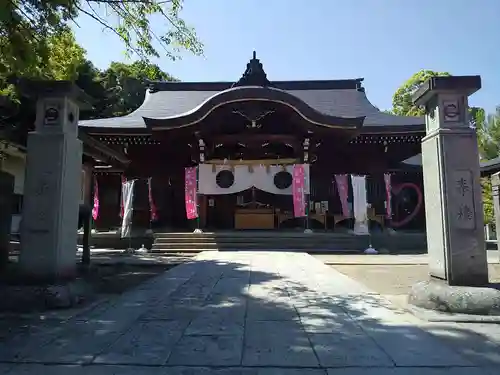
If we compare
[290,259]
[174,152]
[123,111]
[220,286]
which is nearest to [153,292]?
[220,286]

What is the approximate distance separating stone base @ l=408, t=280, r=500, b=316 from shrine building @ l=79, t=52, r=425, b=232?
9258 mm

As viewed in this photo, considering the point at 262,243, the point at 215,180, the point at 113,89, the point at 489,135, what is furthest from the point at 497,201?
the point at 113,89

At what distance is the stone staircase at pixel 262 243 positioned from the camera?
40.9ft

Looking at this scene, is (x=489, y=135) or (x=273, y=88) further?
(x=489, y=135)

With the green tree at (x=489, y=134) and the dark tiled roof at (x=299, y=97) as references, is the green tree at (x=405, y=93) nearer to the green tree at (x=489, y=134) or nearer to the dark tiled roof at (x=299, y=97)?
the green tree at (x=489, y=134)

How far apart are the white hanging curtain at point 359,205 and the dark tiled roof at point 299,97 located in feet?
7.65

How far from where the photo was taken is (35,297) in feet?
14.1

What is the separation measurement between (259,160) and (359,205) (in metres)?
4.18

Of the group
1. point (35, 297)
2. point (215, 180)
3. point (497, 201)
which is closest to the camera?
point (35, 297)

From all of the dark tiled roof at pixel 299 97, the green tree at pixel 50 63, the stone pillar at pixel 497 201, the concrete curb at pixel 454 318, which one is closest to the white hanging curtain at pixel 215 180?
the dark tiled roof at pixel 299 97

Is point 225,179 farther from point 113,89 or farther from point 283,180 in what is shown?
point 113,89

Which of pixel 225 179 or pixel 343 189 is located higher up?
pixel 225 179

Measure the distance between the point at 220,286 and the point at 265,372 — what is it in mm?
3387

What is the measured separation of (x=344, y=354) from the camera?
9.47ft
